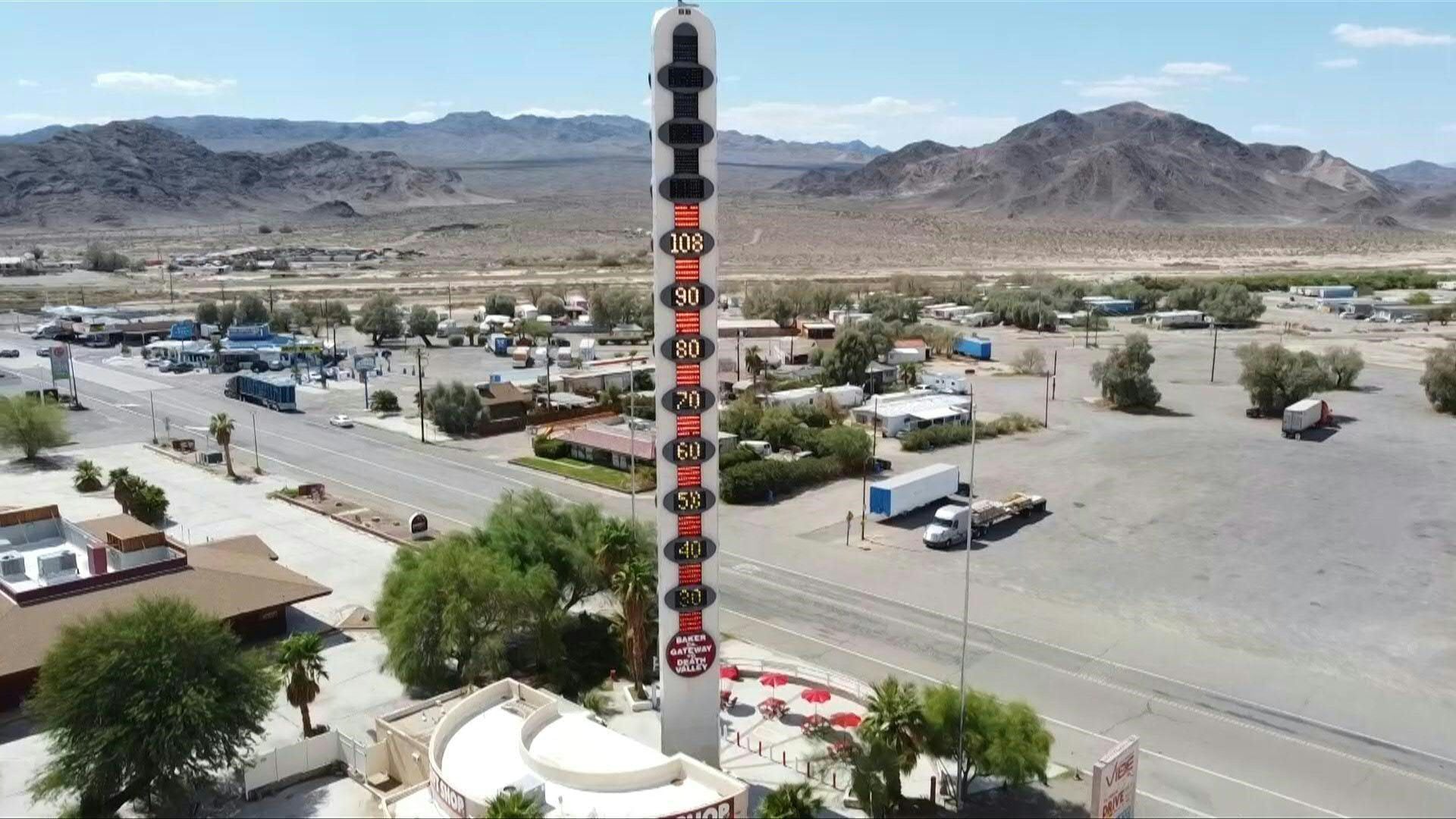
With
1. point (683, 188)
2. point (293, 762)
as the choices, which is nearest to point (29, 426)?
point (293, 762)

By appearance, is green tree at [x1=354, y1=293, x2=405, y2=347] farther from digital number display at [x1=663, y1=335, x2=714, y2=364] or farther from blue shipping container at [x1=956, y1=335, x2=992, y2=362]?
digital number display at [x1=663, y1=335, x2=714, y2=364]

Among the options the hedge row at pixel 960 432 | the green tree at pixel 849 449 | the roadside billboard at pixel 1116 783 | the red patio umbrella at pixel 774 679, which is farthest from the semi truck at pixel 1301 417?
the roadside billboard at pixel 1116 783

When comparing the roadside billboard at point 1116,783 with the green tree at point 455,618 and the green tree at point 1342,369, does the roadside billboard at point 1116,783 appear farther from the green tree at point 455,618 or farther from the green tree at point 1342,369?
the green tree at point 1342,369

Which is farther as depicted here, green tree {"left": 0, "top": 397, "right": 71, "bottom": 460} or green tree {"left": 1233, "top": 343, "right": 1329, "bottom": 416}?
green tree {"left": 1233, "top": 343, "right": 1329, "bottom": 416}

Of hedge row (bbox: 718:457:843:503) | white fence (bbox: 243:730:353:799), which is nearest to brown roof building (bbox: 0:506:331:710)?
white fence (bbox: 243:730:353:799)

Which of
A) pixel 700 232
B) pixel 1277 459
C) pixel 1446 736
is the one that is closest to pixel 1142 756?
pixel 1446 736

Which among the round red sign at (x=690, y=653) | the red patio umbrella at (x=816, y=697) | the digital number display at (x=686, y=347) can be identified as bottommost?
the red patio umbrella at (x=816, y=697)

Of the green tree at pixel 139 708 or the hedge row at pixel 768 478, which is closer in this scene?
the green tree at pixel 139 708
